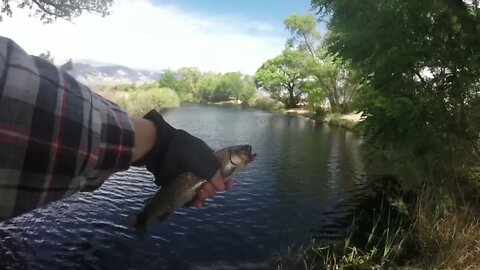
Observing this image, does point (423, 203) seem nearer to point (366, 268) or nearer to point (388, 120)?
point (366, 268)

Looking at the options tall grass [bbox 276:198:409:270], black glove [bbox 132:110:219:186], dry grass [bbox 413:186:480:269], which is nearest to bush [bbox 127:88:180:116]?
tall grass [bbox 276:198:409:270]

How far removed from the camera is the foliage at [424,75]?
33.9 ft

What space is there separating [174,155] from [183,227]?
1031cm

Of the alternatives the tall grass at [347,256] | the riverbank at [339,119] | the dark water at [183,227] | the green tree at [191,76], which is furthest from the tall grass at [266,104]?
the tall grass at [347,256]

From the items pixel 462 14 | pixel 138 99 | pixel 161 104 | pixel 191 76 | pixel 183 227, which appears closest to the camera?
pixel 462 14

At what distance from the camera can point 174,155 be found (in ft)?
4.33

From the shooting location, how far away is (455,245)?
7578 mm

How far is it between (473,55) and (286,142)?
19.3 m

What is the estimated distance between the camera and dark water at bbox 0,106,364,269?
915cm

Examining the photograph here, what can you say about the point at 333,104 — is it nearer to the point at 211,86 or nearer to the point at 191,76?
the point at 211,86

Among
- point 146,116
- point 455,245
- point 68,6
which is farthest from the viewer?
point 68,6

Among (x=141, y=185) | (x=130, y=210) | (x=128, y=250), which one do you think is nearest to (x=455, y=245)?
(x=128, y=250)

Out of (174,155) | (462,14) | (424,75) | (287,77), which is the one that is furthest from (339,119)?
(174,155)

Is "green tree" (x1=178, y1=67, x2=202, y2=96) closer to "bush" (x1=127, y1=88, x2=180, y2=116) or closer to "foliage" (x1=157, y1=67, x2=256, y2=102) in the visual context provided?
"foliage" (x1=157, y1=67, x2=256, y2=102)
